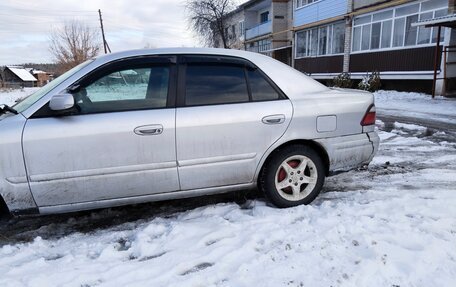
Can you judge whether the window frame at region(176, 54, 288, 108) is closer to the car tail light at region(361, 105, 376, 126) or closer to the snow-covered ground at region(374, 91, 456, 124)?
the car tail light at region(361, 105, 376, 126)

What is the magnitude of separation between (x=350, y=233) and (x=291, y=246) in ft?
1.79

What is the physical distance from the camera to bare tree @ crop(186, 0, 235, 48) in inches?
1559

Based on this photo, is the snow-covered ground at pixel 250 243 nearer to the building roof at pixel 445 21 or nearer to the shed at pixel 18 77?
the building roof at pixel 445 21

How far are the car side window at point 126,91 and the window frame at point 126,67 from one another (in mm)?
21

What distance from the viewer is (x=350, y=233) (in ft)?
10.0

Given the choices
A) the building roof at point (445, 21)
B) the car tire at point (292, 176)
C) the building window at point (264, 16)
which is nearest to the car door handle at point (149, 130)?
the car tire at point (292, 176)

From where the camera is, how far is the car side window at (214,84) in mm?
3477

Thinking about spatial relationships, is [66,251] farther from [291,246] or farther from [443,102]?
[443,102]

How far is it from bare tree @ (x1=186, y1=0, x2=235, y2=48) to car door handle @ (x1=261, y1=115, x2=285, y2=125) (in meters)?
37.0

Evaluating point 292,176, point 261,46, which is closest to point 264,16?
point 261,46

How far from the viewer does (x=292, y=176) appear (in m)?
3.71

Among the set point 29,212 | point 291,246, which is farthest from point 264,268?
point 29,212

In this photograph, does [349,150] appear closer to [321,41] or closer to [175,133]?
[175,133]

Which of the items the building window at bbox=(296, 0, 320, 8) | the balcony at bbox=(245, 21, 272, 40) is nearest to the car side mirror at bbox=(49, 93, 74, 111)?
the building window at bbox=(296, 0, 320, 8)
